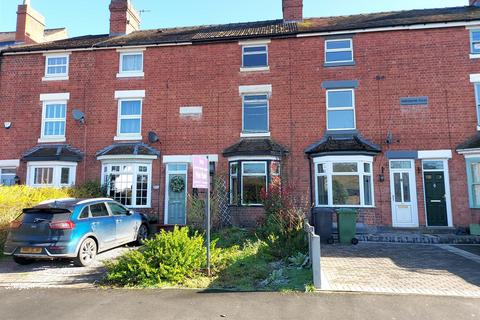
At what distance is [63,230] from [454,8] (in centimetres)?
1981

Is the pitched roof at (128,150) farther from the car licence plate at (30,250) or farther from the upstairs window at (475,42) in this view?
the upstairs window at (475,42)

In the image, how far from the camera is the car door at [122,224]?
9914 mm

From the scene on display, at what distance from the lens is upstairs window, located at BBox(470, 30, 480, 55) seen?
14258 mm

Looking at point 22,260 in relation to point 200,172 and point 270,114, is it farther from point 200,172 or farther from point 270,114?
point 270,114

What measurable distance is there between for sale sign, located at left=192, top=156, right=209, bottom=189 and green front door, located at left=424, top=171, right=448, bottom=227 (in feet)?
34.0

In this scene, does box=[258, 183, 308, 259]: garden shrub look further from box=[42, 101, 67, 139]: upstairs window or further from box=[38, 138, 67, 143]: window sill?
box=[42, 101, 67, 139]: upstairs window

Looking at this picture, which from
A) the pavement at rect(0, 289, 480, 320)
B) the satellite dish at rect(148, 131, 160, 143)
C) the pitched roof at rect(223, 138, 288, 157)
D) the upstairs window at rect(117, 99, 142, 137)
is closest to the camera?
the pavement at rect(0, 289, 480, 320)

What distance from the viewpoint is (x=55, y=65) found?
56.2ft

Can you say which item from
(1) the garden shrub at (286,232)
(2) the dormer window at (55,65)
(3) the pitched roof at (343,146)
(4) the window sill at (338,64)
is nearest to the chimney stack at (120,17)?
(2) the dormer window at (55,65)

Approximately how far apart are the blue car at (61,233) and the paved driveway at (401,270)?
5.88 m

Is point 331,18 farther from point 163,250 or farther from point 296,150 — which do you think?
point 163,250

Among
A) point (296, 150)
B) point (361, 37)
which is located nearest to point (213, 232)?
point (296, 150)

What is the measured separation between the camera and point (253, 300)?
592cm

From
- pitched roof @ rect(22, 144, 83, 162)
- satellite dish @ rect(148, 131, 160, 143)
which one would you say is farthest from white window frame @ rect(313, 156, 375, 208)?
pitched roof @ rect(22, 144, 83, 162)
